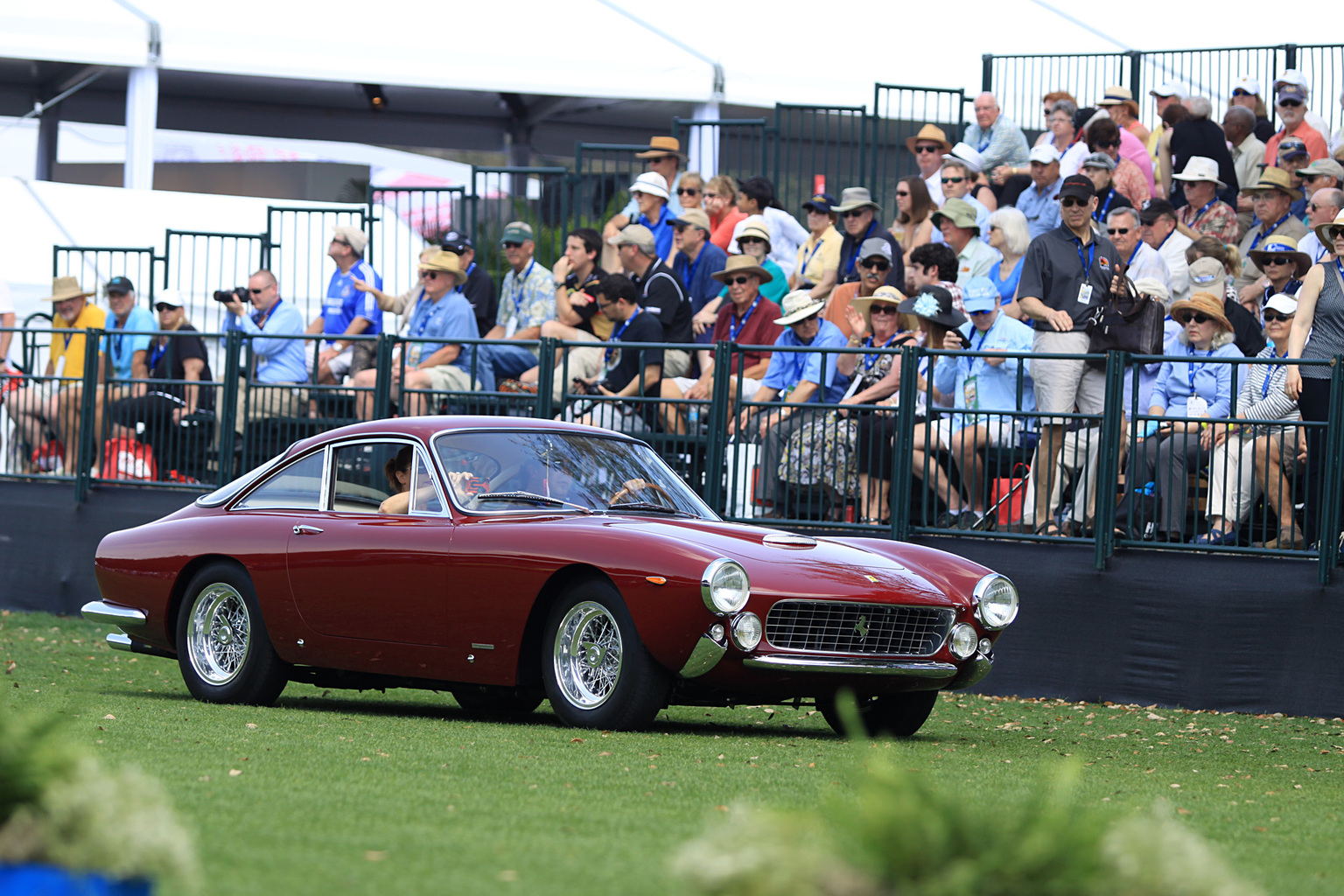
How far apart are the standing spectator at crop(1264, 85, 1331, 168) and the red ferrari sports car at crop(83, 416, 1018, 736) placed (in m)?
8.96

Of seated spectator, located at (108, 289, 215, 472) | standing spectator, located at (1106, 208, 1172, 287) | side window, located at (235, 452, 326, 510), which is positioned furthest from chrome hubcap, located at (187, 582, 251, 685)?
standing spectator, located at (1106, 208, 1172, 287)

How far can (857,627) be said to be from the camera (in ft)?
28.5

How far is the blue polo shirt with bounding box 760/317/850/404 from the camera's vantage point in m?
13.2

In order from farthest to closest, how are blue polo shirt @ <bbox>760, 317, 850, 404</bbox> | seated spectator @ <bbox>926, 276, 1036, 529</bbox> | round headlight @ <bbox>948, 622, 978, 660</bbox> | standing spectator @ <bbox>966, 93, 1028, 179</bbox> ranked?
standing spectator @ <bbox>966, 93, 1028, 179</bbox>, blue polo shirt @ <bbox>760, 317, 850, 404</bbox>, seated spectator @ <bbox>926, 276, 1036, 529</bbox>, round headlight @ <bbox>948, 622, 978, 660</bbox>

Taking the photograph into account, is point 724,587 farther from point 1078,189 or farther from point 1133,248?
point 1133,248

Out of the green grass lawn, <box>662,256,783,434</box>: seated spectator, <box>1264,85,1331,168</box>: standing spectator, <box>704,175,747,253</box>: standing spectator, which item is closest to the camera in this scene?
the green grass lawn

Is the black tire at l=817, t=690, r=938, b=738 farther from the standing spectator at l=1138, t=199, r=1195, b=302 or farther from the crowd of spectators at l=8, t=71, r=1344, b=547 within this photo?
the standing spectator at l=1138, t=199, r=1195, b=302

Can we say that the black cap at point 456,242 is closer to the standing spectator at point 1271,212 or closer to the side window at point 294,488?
the side window at point 294,488

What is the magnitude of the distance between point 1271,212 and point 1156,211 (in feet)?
3.50

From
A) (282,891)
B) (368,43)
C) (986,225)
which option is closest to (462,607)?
(282,891)

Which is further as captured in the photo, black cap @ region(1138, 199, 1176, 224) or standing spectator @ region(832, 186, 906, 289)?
standing spectator @ region(832, 186, 906, 289)

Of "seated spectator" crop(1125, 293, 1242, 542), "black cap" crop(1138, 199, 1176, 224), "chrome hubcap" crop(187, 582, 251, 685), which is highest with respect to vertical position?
"black cap" crop(1138, 199, 1176, 224)

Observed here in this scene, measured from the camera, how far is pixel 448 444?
961 cm

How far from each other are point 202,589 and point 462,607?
5.94ft
